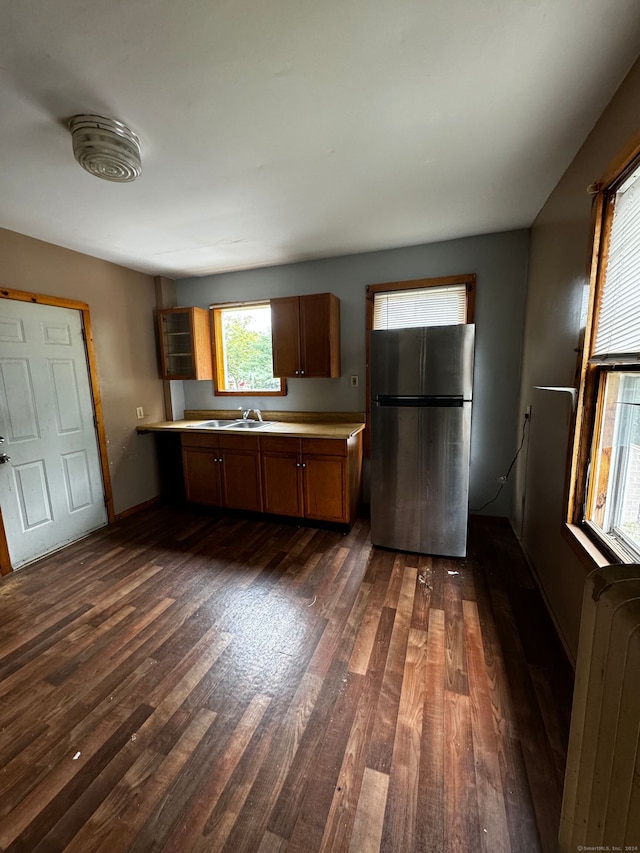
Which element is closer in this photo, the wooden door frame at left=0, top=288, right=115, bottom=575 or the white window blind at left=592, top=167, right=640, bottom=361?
the white window blind at left=592, top=167, right=640, bottom=361

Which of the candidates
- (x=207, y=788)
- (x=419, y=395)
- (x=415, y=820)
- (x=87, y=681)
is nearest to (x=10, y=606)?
(x=87, y=681)

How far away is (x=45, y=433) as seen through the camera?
8.88ft

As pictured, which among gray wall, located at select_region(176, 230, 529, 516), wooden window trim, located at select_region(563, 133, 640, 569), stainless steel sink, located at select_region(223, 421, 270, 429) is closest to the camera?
wooden window trim, located at select_region(563, 133, 640, 569)

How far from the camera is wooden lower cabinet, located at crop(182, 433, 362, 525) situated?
289 centimetres

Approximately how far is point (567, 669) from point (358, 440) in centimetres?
210

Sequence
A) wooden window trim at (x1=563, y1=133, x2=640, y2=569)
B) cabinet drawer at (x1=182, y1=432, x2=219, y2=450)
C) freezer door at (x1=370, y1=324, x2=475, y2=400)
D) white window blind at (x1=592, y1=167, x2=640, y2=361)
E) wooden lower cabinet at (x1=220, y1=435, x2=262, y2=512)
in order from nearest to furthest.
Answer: white window blind at (x1=592, y1=167, x2=640, y2=361) < wooden window trim at (x1=563, y1=133, x2=640, y2=569) < freezer door at (x1=370, y1=324, x2=475, y2=400) < wooden lower cabinet at (x1=220, y1=435, x2=262, y2=512) < cabinet drawer at (x1=182, y1=432, x2=219, y2=450)

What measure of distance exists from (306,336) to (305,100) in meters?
1.85

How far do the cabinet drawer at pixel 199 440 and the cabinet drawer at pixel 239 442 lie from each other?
8 centimetres

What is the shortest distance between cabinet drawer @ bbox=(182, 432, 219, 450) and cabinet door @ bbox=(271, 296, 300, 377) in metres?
0.94

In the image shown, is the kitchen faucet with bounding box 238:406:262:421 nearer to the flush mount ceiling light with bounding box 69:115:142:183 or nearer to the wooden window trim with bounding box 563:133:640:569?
the flush mount ceiling light with bounding box 69:115:142:183

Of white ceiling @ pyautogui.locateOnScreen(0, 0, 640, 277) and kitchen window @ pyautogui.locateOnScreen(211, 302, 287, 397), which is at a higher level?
white ceiling @ pyautogui.locateOnScreen(0, 0, 640, 277)

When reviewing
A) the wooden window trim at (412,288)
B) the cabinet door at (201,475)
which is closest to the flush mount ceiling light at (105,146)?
the wooden window trim at (412,288)

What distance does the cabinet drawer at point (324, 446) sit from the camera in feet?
9.23

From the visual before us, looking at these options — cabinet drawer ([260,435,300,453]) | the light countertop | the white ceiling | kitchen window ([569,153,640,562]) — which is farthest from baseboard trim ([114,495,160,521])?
kitchen window ([569,153,640,562])
